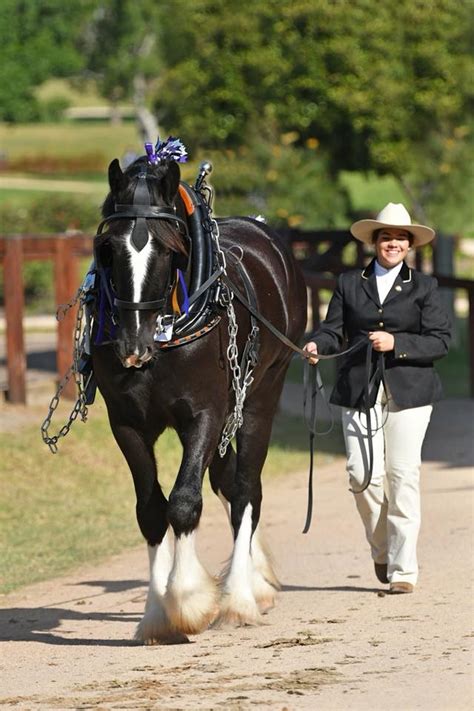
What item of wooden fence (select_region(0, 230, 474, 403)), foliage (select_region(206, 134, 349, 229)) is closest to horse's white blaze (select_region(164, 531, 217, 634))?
wooden fence (select_region(0, 230, 474, 403))

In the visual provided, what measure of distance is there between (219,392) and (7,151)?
191ft

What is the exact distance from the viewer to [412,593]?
787cm

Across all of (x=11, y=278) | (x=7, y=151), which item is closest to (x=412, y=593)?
(x=11, y=278)

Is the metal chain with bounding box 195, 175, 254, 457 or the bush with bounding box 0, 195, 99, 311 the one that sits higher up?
the bush with bounding box 0, 195, 99, 311

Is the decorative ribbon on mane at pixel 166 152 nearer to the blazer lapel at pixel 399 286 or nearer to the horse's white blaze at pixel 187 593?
the blazer lapel at pixel 399 286

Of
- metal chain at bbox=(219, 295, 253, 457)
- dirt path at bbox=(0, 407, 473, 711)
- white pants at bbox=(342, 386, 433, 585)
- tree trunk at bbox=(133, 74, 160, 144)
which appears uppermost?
tree trunk at bbox=(133, 74, 160, 144)

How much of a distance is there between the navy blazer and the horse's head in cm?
128

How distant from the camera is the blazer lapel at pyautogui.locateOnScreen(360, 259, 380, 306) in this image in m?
7.96

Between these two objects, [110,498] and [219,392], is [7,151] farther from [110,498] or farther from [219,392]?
[219,392]

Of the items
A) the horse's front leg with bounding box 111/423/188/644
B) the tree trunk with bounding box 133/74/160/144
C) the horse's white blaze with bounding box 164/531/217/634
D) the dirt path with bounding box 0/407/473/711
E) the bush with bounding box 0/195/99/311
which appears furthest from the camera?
the tree trunk with bounding box 133/74/160/144

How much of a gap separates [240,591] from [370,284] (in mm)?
1728

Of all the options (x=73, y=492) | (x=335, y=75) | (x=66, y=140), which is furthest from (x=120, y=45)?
(x=73, y=492)

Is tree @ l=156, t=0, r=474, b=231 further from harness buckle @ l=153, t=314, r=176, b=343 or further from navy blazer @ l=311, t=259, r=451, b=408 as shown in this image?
harness buckle @ l=153, t=314, r=176, b=343

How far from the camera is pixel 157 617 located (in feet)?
23.2
